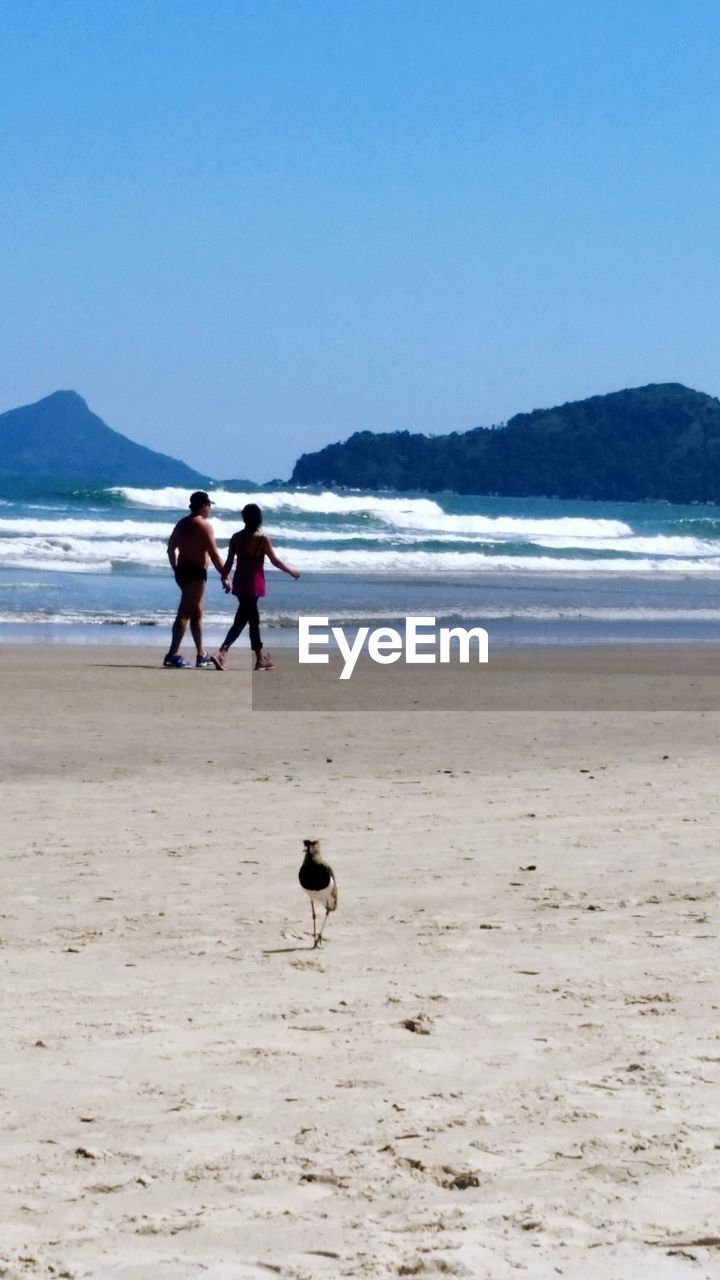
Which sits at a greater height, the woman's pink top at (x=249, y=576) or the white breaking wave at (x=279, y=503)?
the white breaking wave at (x=279, y=503)

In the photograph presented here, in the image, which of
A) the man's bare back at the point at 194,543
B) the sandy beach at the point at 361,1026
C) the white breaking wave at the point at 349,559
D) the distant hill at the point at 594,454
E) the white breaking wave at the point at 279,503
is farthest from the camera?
the distant hill at the point at 594,454

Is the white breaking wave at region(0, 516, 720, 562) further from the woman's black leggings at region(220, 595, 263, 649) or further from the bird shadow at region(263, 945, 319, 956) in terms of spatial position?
the bird shadow at region(263, 945, 319, 956)

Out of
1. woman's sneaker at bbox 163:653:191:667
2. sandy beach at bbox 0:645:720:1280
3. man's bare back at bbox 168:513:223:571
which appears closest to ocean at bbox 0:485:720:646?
woman's sneaker at bbox 163:653:191:667

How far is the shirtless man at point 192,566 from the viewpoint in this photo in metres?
14.7

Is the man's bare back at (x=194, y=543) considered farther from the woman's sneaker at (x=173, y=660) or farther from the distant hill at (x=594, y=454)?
the distant hill at (x=594, y=454)

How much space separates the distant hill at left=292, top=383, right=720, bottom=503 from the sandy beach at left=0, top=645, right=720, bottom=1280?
399ft

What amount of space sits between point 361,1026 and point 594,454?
138 m

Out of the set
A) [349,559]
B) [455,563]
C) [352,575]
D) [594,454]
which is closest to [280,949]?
[352,575]

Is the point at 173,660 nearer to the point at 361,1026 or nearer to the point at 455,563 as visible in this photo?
the point at 361,1026

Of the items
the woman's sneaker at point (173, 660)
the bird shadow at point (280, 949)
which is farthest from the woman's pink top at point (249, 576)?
the bird shadow at point (280, 949)

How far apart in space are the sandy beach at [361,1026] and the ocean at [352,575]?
9924 mm

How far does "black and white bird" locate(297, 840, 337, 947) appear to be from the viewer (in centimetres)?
538

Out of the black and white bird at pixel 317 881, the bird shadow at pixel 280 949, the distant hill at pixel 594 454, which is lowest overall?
the bird shadow at pixel 280 949

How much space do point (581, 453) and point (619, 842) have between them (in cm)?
13504
